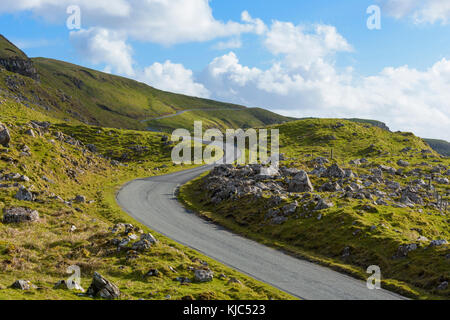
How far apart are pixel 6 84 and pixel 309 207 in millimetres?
182602

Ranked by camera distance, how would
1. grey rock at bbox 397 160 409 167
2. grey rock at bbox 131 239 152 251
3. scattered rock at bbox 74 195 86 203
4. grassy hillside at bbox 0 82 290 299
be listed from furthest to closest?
grey rock at bbox 397 160 409 167 < scattered rock at bbox 74 195 86 203 < grey rock at bbox 131 239 152 251 < grassy hillside at bbox 0 82 290 299

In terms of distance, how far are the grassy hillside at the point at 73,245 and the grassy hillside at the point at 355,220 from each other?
11488mm

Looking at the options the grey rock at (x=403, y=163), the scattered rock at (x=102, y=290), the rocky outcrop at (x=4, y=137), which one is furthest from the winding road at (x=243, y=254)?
the grey rock at (x=403, y=163)

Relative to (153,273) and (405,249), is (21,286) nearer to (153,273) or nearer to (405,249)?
(153,273)

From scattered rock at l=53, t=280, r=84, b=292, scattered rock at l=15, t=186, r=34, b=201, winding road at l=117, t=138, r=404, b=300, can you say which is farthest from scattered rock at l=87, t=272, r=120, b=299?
scattered rock at l=15, t=186, r=34, b=201

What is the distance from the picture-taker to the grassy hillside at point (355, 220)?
96.3ft

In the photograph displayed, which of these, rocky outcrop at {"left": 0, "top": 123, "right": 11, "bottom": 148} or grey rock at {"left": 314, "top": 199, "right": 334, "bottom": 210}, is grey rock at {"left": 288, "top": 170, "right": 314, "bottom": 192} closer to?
grey rock at {"left": 314, "top": 199, "right": 334, "bottom": 210}

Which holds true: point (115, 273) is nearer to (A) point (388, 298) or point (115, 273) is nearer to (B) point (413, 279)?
(A) point (388, 298)

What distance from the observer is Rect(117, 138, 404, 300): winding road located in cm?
2567

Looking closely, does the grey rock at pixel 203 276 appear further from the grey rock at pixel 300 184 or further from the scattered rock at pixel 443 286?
the grey rock at pixel 300 184

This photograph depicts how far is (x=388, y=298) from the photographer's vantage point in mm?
24750

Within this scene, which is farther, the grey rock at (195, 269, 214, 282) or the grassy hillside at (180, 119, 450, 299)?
the grassy hillside at (180, 119, 450, 299)

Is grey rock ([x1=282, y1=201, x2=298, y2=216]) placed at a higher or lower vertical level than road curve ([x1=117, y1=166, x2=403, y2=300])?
higher

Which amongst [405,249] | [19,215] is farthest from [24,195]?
[405,249]
